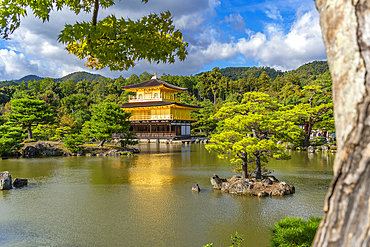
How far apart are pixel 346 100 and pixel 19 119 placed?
18.9 m

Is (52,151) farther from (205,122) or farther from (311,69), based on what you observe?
(311,69)

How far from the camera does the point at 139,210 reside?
18.0ft

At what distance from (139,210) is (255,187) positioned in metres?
3.10

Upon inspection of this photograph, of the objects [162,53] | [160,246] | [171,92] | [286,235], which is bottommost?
[160,246]

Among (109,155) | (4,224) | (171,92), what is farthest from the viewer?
(171,92)

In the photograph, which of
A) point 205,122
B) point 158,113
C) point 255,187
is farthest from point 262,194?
point 158,113

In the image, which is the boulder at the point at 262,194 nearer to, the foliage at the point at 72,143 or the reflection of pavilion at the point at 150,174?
the reflection of pavilion at the point at 150,174

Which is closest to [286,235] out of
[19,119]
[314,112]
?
[314,112]

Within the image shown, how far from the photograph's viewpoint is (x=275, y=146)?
6914 mm

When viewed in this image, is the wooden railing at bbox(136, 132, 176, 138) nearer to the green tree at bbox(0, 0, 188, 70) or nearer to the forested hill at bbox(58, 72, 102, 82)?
the green tree at bbox(0, 0, 188, 70)

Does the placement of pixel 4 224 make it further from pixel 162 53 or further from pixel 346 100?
pixel 346 100

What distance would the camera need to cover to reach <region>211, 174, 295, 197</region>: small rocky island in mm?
6526

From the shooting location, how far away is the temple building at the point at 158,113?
2681 cm

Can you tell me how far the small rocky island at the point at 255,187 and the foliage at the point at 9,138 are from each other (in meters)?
11.6
